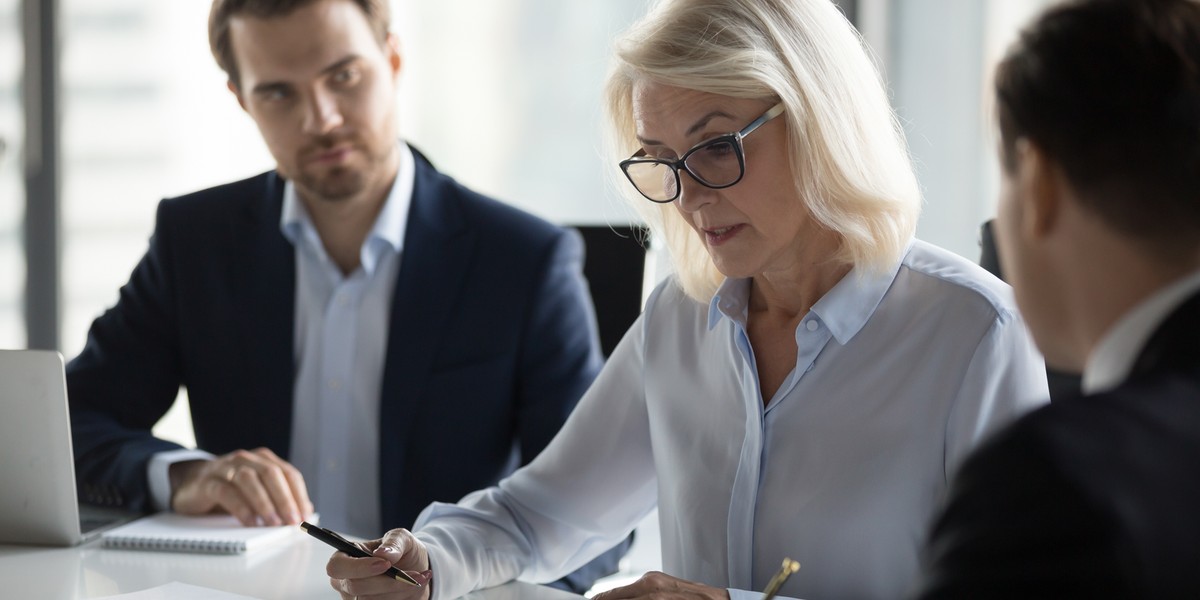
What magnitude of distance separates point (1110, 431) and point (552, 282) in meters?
1.68

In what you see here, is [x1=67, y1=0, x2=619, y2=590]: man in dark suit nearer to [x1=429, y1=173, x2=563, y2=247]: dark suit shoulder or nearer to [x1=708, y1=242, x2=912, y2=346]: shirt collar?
[x1=429, y1=173, x2=563, y2=247]: dark suit shoulder

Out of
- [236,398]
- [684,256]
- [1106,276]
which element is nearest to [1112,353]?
[1106,276]

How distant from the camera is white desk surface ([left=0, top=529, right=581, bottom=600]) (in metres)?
1.57

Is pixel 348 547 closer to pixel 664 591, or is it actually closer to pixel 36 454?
pixel 664 591

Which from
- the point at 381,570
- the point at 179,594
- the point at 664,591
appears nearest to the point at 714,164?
the point at 664,591

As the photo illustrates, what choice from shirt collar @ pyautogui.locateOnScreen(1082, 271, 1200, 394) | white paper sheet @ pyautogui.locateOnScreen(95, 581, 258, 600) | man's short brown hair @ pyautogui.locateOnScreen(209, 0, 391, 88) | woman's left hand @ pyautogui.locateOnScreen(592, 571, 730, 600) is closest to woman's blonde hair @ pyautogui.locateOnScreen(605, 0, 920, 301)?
woman's left hand @ pyautogui.locateOnScreen(592, 571, 730, 600)

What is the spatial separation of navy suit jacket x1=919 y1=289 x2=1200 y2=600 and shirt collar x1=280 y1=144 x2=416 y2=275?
177 centimetres

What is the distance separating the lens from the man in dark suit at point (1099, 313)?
69 centimetres

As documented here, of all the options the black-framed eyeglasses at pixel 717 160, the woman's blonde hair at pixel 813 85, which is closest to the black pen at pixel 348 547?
the black-framed eyeglasses at pixel 717 160

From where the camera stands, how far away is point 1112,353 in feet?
2.72

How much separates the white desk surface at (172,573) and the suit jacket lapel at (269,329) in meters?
0.60

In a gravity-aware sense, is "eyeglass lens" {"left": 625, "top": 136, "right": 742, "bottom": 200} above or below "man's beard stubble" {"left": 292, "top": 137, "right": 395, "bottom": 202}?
below

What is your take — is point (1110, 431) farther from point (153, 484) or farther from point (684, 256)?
point (153, 484)

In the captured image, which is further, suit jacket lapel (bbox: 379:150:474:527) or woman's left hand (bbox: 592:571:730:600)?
suit jacket lapel (bbox: 379:150:474:527)
